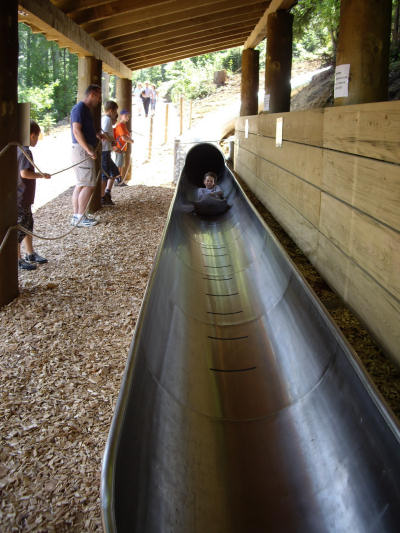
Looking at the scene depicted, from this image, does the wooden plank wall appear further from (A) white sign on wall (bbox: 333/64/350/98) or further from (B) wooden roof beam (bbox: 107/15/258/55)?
(B) wooden roof beam (bbox: 107/15/258/55)

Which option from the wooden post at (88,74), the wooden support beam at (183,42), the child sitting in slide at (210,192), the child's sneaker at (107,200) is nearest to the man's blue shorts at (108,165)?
the child's sneaker at (107,200)

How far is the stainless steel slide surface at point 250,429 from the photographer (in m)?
1.58

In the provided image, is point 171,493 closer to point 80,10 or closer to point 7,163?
point 7,163

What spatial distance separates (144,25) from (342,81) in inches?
170

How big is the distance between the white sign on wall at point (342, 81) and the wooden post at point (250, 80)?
7.26 meters

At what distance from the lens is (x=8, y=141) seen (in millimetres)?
3613

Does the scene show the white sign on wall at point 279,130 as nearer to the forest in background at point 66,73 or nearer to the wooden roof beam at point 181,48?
the wooden roof beam at point 181,48

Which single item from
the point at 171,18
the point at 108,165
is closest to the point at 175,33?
the point at 171,18

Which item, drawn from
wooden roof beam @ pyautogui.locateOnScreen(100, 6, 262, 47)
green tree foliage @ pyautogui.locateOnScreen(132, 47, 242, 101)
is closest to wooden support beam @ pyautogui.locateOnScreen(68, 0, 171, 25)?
wooden roof beam @ pyautogui.locateOnScreen(100, 6, 262, 47)

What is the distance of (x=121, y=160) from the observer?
9.66 meters

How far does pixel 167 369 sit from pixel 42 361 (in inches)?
38.0

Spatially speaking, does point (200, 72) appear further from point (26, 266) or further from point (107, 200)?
point (26, 266)

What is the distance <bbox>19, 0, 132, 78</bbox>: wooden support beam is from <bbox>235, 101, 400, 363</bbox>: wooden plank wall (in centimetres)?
254

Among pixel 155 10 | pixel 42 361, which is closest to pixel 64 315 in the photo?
pixel 42 361
